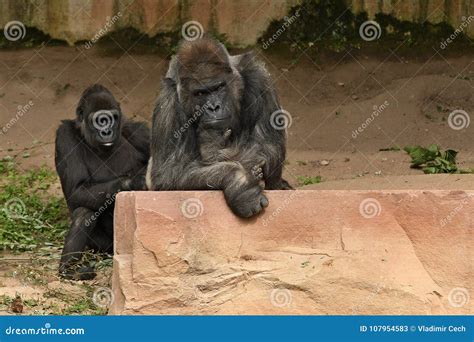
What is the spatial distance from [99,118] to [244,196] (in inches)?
150

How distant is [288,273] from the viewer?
768 centimetres

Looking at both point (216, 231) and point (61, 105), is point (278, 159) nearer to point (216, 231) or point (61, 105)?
point (216, 231)

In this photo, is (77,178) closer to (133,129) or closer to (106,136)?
(106,136)

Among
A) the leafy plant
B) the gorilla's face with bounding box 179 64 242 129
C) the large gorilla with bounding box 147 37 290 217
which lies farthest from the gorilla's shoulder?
the leafy plant

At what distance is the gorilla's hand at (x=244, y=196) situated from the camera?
778 centimetres

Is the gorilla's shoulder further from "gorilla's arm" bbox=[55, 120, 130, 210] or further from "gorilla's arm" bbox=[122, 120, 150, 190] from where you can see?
"gorilla's arm" bbox=[55, 120, 130, 210]

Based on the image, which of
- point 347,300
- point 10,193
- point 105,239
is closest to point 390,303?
point 347,300

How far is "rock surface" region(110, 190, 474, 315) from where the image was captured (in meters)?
7.60

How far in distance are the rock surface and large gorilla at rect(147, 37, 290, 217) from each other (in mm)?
632

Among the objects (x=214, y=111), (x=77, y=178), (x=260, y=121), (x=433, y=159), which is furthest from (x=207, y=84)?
(x=433, y=159)

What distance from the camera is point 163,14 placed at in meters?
16.3

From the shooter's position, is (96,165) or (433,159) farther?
(433,159)

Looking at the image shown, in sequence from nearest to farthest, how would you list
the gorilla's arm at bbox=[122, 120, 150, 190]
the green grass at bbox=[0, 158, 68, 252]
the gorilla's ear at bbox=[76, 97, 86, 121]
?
1. the gorilla's ear at bbox=[76, 97, 86, 121]
2. the green grass at bbox=[0, 158, 68, 252]
3. the gorilla's arm at bbox=[122, 120, 150, 190]

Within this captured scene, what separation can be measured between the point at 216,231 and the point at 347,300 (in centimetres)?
108
